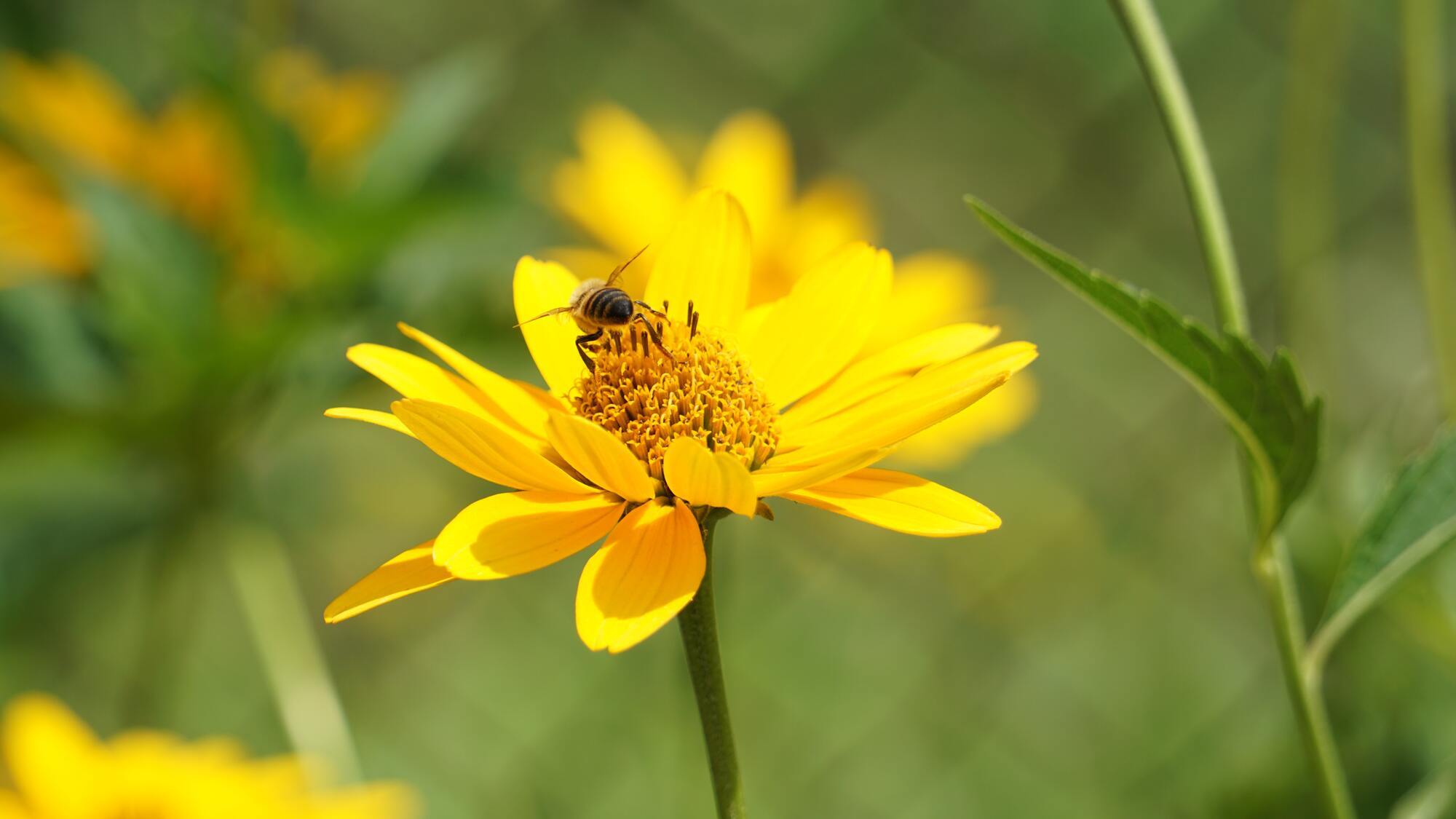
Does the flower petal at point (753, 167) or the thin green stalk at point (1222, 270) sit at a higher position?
the flower petal at point (753, 167)

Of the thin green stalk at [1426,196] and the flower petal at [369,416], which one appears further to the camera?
the thin green stalk at [1426,196]

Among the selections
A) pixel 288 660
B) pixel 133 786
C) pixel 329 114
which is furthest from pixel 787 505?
pixel 133 786

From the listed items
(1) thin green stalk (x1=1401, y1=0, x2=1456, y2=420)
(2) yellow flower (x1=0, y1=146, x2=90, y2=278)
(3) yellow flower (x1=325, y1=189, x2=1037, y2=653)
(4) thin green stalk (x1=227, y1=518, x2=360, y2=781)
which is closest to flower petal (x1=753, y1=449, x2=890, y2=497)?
(3) yellow flower (x1=325, y1=189, x2=1037, y2=653)

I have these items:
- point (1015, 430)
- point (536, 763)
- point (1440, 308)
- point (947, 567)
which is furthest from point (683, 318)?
point (1015, 430)

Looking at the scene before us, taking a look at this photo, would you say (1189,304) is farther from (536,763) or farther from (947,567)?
(536,763)

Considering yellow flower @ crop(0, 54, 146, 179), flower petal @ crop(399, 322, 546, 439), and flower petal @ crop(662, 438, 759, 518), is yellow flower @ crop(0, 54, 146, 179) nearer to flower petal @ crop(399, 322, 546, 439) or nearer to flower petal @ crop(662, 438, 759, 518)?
flower petal @ crop(399, 322, 546, 439)

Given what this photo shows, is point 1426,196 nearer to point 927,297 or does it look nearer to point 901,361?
point 901,361

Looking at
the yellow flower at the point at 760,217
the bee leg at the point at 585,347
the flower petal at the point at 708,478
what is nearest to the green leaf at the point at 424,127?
the yellow flower at the point at 760,217

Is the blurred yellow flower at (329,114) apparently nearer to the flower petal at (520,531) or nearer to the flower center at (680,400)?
the flower center at (680,400)
